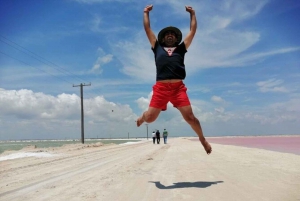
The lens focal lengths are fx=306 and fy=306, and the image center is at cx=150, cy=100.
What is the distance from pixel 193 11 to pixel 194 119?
2.13 metres

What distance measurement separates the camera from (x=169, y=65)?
5.46m

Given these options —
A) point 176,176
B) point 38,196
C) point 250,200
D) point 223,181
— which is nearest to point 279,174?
point 223,181

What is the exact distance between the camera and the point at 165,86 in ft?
18.0

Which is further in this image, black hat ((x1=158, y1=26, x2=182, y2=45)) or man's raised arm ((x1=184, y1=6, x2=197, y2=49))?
man's raised arm ((x1=184, y1=6, x2=197, y2=49))

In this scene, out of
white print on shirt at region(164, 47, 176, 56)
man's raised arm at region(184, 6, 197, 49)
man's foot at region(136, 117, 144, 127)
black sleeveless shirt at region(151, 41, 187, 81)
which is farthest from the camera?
man's foot at region(136, 117, 144, 127)

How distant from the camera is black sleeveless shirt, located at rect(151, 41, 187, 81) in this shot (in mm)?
5453

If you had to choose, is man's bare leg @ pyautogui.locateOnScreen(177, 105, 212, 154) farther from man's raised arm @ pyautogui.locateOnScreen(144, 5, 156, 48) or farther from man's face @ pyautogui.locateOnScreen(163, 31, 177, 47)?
man's raised arm @ pyautogui.locateOnScreen(144, 5, 156, 48)

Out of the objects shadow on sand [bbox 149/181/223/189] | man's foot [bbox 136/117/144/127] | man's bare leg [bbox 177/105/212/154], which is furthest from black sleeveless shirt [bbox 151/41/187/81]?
shadow on sand [bbox 149/181/223/189]

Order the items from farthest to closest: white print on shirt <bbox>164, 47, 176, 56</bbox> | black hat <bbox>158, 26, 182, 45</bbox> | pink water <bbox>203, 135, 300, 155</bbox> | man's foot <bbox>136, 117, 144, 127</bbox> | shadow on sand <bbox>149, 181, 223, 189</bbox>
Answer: pink water <bbox>203, 135, 300, 155</bbox>
man's foot <bbox>136, 117, 144, 127</bbox>
black hat <bbox>158, 26, 182, 45</bbox>
white print on shirt <bbox>164, 47, 176, 56</bbox>
shadow on sand <bbox>149, 181, 223, 189</bbox>

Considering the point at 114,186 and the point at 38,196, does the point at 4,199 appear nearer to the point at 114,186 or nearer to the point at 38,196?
the point at 38,196

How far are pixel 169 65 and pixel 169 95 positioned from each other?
1.77ft

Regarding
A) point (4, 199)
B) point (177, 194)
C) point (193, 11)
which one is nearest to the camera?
point (177, 194)

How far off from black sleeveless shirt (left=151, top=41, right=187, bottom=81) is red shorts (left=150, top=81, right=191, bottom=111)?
14cm

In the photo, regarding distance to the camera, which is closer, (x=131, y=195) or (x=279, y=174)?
(x=131, y=195)
